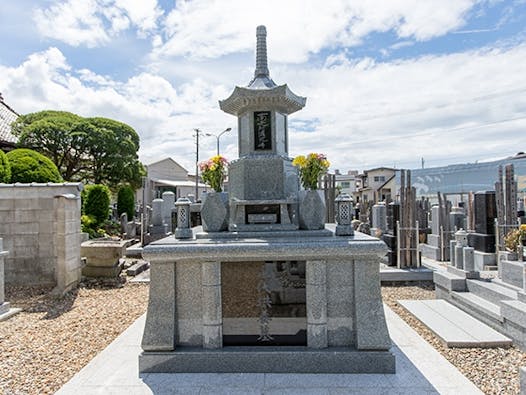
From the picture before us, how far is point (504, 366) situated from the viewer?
4777 millimetres

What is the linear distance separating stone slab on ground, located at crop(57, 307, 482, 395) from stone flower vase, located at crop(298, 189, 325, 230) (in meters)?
2.27

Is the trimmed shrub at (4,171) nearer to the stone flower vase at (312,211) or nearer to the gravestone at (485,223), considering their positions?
the stone flower vase at (312,211)

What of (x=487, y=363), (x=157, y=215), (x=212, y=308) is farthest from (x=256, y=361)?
(x=157, y=215)

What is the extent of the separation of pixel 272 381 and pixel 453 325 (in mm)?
3697

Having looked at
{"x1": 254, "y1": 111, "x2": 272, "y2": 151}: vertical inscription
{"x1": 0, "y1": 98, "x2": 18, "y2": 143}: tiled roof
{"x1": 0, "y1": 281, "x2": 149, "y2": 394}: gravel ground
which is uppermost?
{"x1": 0, "y1": 98, "x2": 18, "y2": 143}: tiled roof

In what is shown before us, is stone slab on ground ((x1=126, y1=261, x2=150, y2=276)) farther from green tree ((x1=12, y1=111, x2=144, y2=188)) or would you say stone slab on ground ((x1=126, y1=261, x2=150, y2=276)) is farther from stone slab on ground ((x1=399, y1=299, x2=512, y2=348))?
green tree ((x1=12, y1=111, x2=144, y2=188))

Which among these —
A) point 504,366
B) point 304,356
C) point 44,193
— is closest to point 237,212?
point 304,356

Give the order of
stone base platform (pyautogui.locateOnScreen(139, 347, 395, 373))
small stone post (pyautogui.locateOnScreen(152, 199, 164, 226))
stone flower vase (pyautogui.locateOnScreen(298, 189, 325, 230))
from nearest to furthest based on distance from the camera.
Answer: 1. stone base platform (pyautogui.locateOnScreen(139, 347, 395, 373))
2. stone flower vase (pyautogui.locateOnScreen(298, 189, 325, 230))
3. small stone post (pyautogui.locateOnScreen(152, 199, 164, 226))

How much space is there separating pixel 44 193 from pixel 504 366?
10514 millimetres

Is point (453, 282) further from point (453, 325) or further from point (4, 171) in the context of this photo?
point (4, 171)

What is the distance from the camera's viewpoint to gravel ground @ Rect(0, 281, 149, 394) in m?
4.73

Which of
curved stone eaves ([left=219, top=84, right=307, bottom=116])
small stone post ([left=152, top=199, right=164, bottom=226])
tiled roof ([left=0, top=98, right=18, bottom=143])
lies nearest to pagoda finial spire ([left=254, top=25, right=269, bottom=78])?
curved stone eaves ([left=219, top=84, right=307, bottom=116])

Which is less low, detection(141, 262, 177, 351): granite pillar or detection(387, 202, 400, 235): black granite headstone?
detection(387, 202, 400, 235): black granite headstone

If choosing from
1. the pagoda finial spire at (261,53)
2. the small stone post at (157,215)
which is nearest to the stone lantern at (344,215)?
the pagoda finial spire at (261,53)
